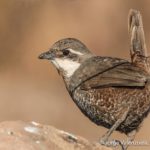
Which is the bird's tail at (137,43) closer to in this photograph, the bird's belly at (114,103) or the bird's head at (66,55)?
the bird's belly at (114,103)

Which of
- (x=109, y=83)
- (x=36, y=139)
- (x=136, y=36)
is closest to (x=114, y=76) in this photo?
(x=109, y=83)

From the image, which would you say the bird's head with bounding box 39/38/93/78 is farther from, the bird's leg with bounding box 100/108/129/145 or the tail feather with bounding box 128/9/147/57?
the bird's leg with bounding box 100/108/129/145

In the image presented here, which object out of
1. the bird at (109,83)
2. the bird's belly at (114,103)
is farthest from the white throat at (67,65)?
the bird's belly at (114,103)

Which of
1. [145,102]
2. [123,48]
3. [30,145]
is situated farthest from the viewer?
[123,48]

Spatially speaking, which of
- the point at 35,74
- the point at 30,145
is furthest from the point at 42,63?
the point at 30,145

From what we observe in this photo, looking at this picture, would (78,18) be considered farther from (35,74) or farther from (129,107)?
(129,107)
